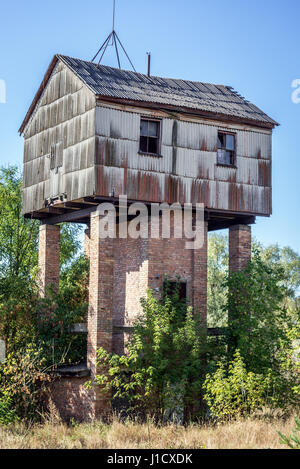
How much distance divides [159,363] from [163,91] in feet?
34.9

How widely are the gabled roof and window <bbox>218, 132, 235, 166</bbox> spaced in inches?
31.6

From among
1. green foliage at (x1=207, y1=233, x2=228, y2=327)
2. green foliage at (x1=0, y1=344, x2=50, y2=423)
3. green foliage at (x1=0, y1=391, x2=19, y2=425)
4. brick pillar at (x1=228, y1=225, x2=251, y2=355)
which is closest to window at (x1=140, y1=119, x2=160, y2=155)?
brick pillar at (x1=228, y1=225, x2=251, y2=355)

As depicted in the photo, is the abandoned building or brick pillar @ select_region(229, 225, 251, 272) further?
brick pillar @ select_region(229, 225, 251, 272)

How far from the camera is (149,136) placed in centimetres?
2692

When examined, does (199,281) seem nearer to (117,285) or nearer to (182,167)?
(117,285)

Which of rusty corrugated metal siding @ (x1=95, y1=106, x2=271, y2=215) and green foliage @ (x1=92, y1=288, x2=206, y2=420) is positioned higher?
rusty corrugated metal siding @ (x1=95, y1=106, x2=271, y2=215)

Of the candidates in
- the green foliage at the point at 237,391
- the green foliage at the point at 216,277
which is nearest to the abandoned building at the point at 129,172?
the green foliage at the point at 237,391

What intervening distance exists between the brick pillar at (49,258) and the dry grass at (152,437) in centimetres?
793

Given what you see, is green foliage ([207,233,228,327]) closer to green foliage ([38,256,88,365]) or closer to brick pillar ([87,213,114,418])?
green foliage ([38,256,88,365])

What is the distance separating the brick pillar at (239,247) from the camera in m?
28.5

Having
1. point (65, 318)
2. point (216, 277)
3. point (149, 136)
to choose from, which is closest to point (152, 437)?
point (65, 318)

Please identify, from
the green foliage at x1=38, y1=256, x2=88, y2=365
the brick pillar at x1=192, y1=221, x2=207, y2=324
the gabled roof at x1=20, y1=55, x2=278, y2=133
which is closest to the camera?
the gabled roof at x1=20, y1=55, x2=278, y2=133

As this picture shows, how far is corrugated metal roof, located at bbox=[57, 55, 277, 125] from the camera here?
2680cm

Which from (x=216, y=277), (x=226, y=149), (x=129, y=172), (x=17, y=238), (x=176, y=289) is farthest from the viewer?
(x=216, y=277)
